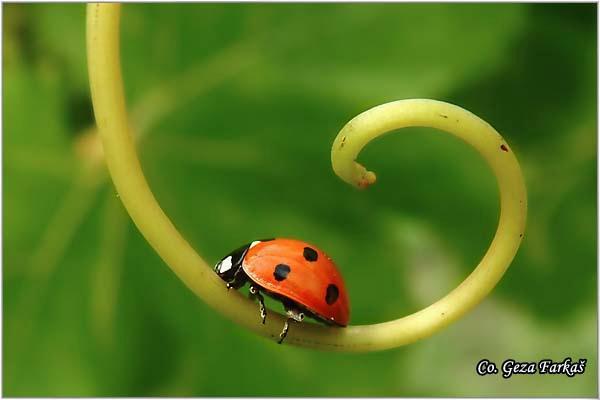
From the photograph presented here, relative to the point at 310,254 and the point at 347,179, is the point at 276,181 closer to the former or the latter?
the point at 310,254

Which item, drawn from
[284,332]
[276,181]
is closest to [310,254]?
[284,332]

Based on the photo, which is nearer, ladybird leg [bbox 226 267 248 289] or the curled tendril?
the curled tendril

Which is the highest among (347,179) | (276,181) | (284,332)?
(276,181)

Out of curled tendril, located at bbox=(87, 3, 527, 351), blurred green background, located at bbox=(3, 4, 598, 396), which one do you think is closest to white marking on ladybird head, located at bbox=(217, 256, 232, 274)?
curled tendril, located at bbox=(87, 3, 527, 351)

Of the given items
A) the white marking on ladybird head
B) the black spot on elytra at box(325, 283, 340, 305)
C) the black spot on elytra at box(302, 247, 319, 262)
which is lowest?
the black spot on elytra at box(325, 283, 340, 305)

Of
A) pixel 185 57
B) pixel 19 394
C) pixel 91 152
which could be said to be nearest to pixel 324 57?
pixel 185 57

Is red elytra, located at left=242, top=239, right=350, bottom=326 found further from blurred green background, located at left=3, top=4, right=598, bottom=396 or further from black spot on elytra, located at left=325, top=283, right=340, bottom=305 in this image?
blurred green background, located at left=3, top=4, right=598, bottom=396

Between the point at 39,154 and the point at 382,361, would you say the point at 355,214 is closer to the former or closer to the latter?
the point at 382,361

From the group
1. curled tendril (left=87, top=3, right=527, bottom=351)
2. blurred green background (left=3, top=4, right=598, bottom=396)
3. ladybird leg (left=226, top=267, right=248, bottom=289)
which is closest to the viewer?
curled tendril (left=87, top=3, right=527, bottom=351)
